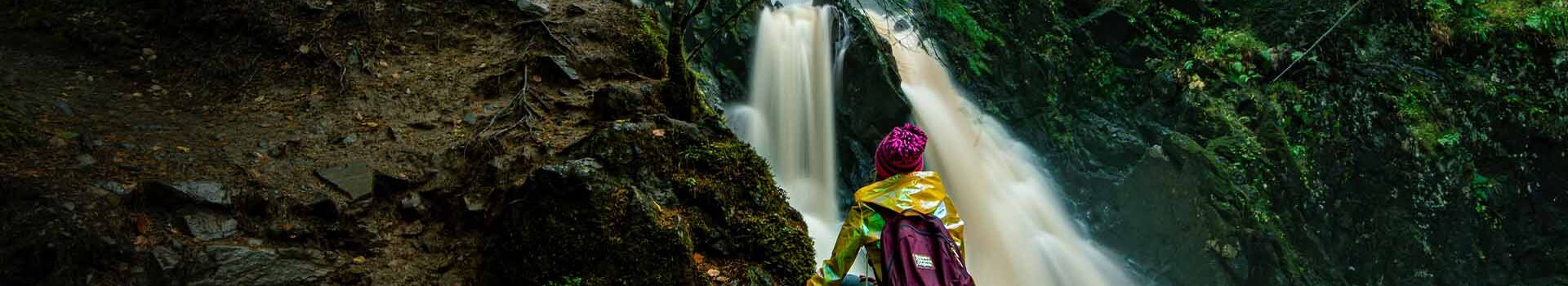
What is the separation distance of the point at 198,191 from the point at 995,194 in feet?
26.8

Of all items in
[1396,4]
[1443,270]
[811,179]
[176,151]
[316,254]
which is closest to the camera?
[316,254]

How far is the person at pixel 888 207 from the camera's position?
2725 mm

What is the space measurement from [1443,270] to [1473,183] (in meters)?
1.17

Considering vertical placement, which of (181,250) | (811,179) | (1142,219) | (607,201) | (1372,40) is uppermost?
(1372,40)

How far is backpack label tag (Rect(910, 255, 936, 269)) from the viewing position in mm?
2627

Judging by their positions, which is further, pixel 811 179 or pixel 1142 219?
pixel 1142 219

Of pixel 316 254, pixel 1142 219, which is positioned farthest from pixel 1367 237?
pixel 316 254

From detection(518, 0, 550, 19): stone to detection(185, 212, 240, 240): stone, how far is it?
2.47 m

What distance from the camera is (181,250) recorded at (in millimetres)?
3131

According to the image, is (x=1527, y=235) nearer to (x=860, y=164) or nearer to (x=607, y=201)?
(x=860, y=164)

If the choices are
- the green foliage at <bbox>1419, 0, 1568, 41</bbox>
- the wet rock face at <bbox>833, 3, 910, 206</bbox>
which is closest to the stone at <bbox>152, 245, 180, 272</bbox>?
the wet rock face at <bbox>833, 3, 910, 206</bbox>

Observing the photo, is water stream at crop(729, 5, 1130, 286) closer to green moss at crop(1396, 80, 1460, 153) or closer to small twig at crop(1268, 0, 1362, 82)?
small twig at crop(1268, 0, 1362, 82)

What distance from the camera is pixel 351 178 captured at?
153 inches

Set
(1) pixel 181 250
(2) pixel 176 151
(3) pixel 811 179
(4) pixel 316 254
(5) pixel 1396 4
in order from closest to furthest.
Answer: (1) pixel 181 250 < (4) pixel 316 254 < (2) pixel 176 151 < (3) pixel 811 179 < (5) pixel 1396 4
